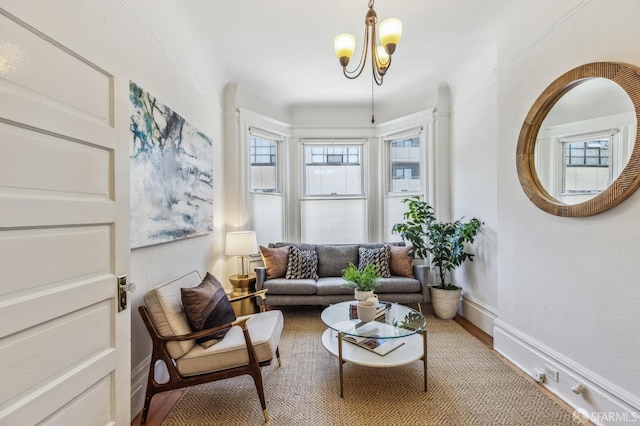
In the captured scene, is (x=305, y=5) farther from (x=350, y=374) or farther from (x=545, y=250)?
(x=350, y=374)

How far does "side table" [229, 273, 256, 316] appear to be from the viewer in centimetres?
328

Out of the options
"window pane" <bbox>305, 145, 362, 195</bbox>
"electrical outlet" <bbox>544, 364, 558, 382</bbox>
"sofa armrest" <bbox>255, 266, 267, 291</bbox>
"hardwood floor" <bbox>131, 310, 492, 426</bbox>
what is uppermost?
"window pane" <bbox>305, 145, 362, 195</bbox>

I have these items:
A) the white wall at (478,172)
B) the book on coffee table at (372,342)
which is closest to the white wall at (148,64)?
the book on coffee table at (372,342)

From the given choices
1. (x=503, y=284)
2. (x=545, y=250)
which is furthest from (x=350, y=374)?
(x=545, y=250)

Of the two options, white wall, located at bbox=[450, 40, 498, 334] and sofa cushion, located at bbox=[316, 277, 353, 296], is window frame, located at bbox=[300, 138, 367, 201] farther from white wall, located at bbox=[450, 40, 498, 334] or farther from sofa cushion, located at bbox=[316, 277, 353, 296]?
sofa cushion, located at bbox=[316, 277, 353, 296]

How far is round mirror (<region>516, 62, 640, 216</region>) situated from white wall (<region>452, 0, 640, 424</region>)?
83 mm

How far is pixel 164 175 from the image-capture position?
2.20 meters

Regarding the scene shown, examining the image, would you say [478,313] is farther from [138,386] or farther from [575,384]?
[138,386]

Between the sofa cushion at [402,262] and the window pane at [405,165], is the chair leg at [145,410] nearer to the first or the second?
the sofa cushion at [402,262]

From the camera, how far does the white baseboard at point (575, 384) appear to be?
1.58 meters

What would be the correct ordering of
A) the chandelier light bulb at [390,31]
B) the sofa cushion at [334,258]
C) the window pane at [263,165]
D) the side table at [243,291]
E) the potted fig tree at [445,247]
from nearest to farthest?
the chandelier light bulb at [390,31], the potted fig tree at [445,247], the side table at [243,291], the sofa cushion at [334,258], the window pane at [263,165]

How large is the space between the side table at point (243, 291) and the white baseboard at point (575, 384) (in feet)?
8.38

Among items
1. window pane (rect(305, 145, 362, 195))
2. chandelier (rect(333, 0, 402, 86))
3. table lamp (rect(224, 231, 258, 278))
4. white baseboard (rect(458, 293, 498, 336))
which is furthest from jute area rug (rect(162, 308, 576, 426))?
window pane (rect(305, 145, 362, 195))

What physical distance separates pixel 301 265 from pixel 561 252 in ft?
8.45
